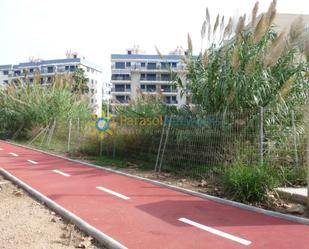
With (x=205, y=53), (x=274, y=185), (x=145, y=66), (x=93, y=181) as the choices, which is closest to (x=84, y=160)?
(x=93, y=181)

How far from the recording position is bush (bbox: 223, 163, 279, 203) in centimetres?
795

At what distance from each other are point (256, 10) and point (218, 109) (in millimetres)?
2939

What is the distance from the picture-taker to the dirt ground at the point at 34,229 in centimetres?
564

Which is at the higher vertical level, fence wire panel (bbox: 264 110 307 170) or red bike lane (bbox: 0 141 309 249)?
fence wire panel (bbox: 264 110 307 170)

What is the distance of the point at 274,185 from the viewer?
802cm

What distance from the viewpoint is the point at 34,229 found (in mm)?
6352

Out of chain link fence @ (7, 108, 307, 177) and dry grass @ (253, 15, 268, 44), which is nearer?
chain link fence @ (7, 108, 307, 177)

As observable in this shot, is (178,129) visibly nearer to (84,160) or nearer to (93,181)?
(93,181)

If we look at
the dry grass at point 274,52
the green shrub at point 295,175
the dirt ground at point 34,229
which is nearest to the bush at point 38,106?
the dry grass at point 274,52

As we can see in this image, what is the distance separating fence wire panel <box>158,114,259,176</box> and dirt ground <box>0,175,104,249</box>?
449cm

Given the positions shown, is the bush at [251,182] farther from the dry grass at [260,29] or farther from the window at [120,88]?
the window at [120,88]

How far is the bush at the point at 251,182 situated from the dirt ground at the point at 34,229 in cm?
344

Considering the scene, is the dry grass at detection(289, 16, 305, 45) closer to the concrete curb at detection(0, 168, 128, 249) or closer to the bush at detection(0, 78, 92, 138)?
the concrete curb at detection(0, 168, 128, 249)

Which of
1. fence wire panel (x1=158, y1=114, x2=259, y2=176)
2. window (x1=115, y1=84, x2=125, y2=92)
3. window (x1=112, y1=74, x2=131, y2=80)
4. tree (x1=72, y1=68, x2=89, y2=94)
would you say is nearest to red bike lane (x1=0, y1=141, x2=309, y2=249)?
fence wire panel (x1=158, y1=114, x2=259, y2=176)
